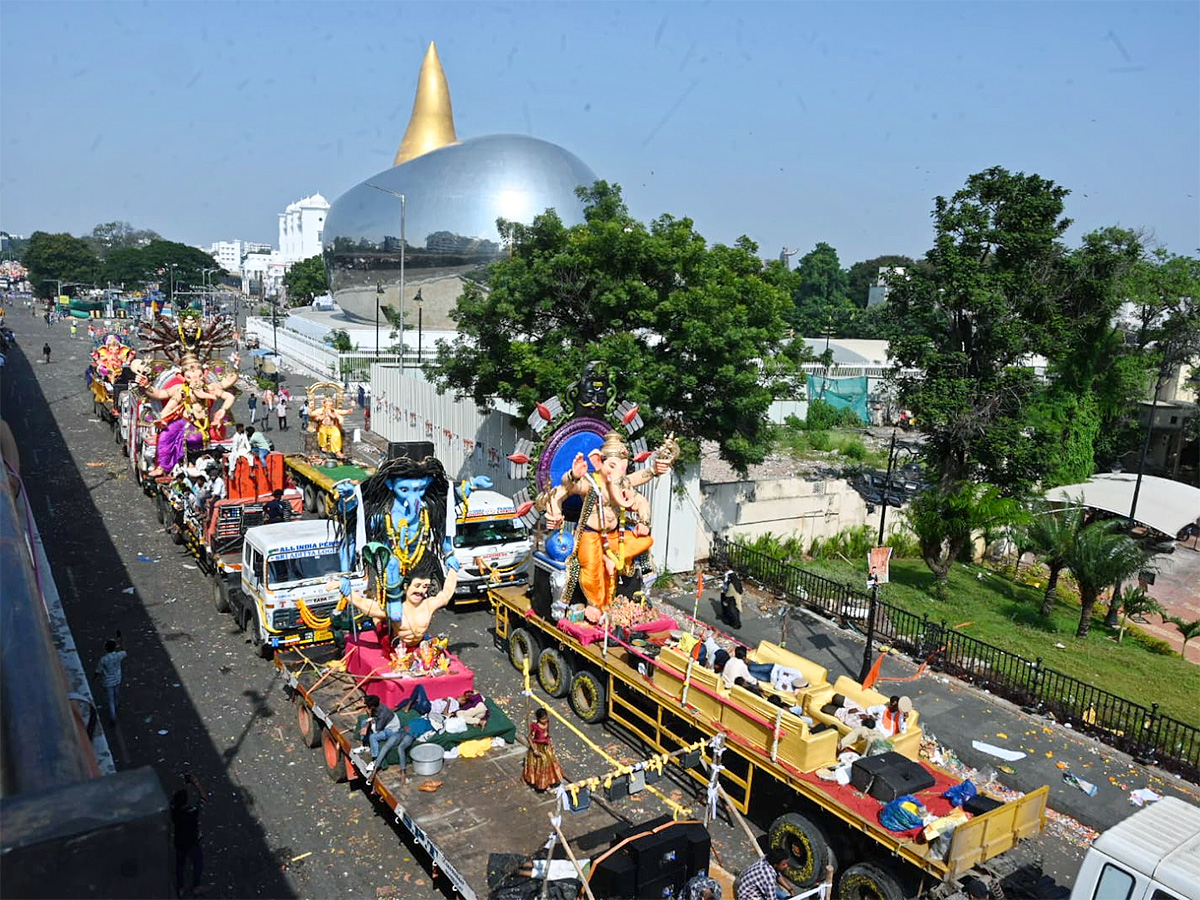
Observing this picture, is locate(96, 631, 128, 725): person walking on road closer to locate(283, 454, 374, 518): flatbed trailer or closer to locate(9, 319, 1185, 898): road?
locate(9, 319, 1185, 898): road

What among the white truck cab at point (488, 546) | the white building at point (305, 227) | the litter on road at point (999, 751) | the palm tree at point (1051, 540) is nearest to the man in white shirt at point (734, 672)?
the litter on road at point (999, 751)

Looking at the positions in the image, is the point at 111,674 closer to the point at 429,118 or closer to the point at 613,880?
the point at 613,880

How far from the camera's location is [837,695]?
444 inches

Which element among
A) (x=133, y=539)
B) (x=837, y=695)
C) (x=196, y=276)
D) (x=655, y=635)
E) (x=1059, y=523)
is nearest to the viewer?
(x=837, y=695)

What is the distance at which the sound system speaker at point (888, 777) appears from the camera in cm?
945

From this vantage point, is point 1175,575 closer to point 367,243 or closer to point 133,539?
point 133,539

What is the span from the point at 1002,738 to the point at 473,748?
8522 millimetres

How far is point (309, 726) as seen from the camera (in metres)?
12.2

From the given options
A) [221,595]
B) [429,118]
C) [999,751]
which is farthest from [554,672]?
[429,118]

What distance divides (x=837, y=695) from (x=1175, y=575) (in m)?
18.8

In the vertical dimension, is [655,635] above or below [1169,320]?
below

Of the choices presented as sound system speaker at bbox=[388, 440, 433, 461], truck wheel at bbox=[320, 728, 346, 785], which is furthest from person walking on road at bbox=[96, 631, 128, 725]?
sound system speaker at bbox=[388, 440, 433, 461]

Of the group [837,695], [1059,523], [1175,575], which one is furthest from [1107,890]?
[1175,575]

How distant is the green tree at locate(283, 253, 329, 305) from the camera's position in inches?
4065
